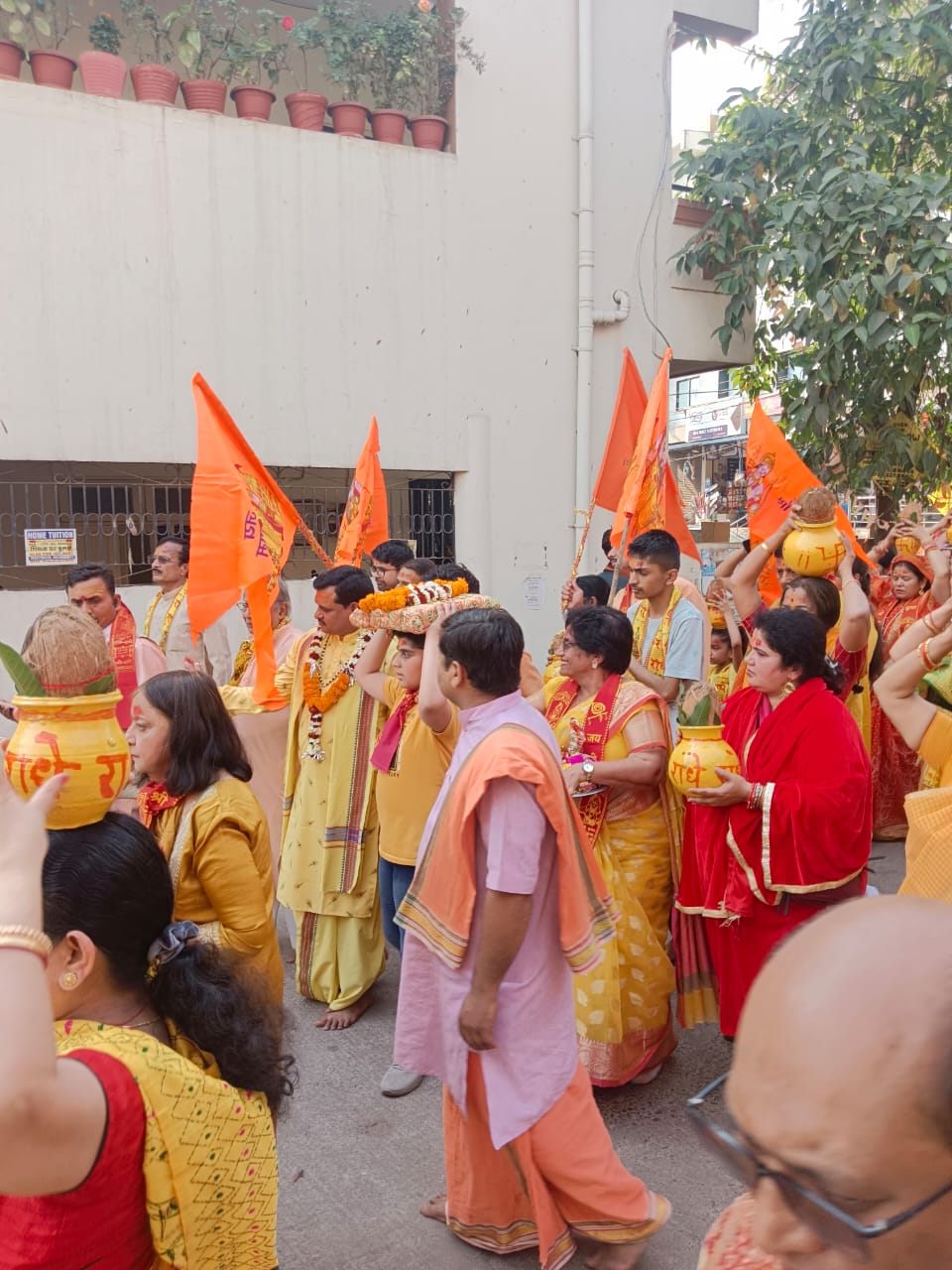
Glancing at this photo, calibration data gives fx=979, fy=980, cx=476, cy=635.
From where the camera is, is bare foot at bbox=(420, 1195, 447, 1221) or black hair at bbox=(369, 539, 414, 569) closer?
bare foot at bbox=(420, 1195, 447, 1221)

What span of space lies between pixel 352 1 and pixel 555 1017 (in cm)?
812

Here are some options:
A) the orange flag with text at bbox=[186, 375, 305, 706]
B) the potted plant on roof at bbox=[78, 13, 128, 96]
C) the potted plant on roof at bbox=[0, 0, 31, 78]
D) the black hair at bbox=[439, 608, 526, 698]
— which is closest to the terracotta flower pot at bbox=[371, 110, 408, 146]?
the potted plant on roof at bbox=[78, 13, 128, 96]

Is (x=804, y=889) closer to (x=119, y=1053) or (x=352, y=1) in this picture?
(x=119, y=1053)

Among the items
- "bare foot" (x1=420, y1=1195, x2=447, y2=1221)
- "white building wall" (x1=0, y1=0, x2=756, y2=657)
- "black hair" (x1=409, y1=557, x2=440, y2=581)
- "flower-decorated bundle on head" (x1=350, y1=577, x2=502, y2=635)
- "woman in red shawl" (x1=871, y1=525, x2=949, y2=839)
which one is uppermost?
"white building wall" (x1=0, y1=0, x2=756, y2=657)

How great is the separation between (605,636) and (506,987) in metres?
1.27

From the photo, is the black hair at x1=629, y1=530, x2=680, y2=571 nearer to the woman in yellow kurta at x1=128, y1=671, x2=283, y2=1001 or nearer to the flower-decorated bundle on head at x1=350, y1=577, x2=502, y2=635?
the flower-decorated bundle on head at x1=350, y1=577, x2=502, y2=635

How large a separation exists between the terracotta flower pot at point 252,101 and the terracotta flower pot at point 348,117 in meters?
0.54

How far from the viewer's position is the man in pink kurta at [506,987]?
2307 mm

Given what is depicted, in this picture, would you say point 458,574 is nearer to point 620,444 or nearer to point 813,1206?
point 620,444

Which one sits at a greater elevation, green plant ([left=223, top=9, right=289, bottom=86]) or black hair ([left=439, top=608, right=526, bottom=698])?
green plant ([left=223, top=9, right=289, bottom=86])

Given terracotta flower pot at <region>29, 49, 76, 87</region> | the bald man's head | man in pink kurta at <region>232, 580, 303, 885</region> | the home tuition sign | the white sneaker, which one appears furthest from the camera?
the home tuition sign

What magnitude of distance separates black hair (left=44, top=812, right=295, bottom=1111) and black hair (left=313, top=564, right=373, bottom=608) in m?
2.47

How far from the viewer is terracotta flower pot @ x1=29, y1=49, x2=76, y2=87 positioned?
6820 mm

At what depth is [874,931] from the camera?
30.0 inches
